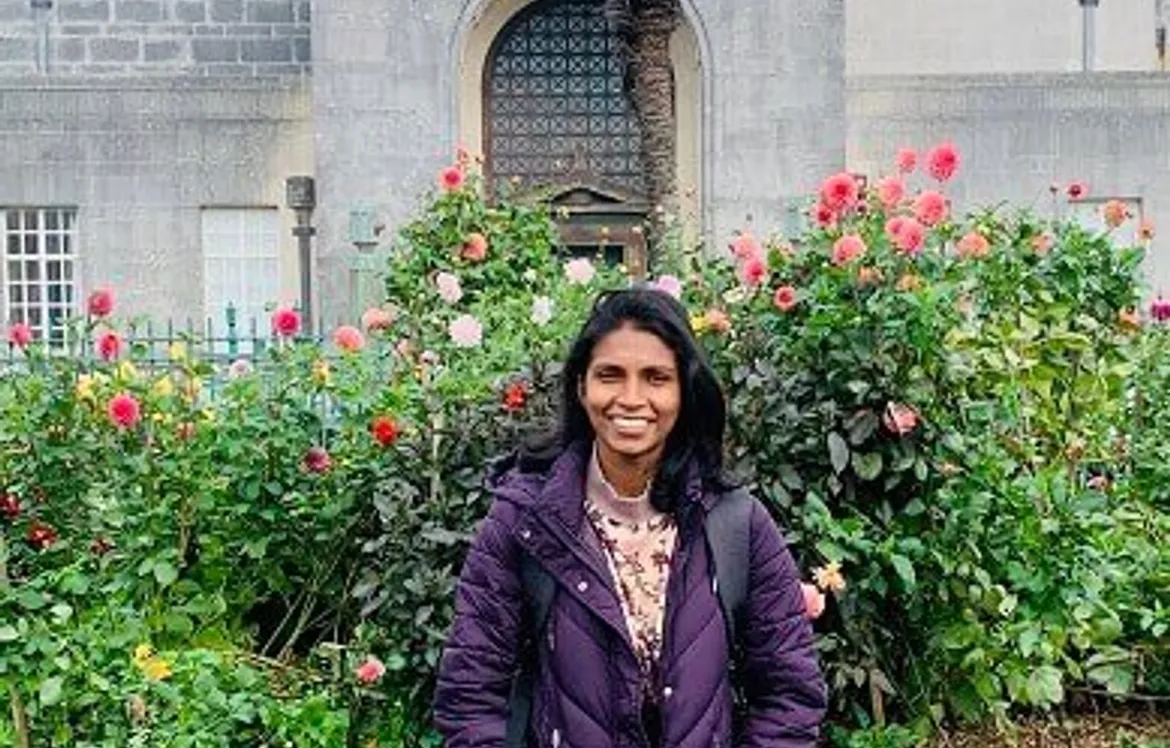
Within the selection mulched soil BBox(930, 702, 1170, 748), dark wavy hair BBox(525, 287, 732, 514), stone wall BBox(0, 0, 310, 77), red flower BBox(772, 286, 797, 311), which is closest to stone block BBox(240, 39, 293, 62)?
stone wall BBox(0, 0, 310, 77)

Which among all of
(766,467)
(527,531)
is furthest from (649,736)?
(766,467)

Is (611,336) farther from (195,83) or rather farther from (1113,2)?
(1113,2)

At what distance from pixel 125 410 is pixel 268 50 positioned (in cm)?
1450

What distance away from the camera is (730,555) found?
3375 mm

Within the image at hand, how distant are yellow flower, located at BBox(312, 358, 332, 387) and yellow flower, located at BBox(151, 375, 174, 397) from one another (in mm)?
495

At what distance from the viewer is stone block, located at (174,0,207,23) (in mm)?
19547

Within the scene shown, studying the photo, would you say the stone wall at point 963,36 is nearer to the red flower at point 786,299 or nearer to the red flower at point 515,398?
the red flower at point 786,299

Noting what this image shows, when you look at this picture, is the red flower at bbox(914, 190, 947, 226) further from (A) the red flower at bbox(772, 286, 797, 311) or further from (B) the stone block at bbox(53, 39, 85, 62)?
(B) the stone block at bbox(53, 39, 85, 62)

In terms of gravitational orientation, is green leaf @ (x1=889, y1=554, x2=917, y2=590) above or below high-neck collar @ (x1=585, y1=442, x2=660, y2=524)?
below

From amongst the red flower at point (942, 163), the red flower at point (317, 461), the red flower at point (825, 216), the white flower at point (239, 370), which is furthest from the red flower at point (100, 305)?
the red flower at point (942, 163)

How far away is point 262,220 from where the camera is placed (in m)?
18.2

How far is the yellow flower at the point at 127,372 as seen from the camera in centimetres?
599

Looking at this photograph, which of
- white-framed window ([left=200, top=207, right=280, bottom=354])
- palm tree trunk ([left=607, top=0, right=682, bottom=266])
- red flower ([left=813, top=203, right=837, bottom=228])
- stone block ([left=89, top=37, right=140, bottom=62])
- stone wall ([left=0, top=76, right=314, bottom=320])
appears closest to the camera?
red flower ([left=813, top=203, right=837, bottom=228])

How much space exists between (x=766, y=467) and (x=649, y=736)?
2.00 m
